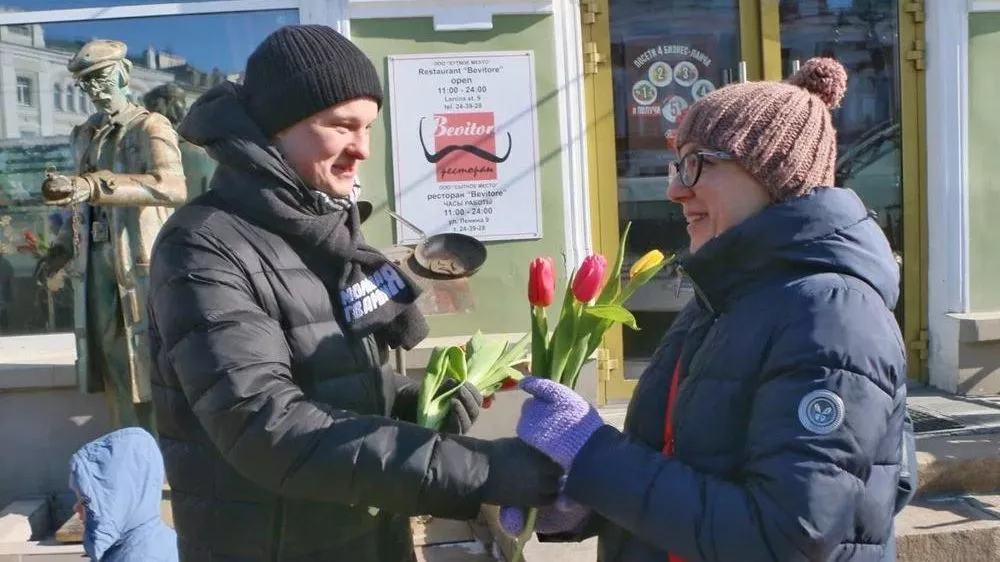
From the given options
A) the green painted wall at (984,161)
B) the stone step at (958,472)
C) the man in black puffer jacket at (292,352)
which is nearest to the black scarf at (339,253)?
the man in black puffer jacket at (292,352)

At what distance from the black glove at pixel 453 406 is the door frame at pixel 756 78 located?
Result: 3666 millimetres

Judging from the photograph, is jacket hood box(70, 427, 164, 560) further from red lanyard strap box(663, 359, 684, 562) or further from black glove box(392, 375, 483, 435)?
red lanyard strap box(663, 359, 684, 562)

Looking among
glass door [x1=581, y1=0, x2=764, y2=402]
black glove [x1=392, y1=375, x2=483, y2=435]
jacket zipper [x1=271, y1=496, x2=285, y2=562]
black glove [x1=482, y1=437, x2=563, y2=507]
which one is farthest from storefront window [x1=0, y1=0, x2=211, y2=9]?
black glove [x1=482, y1=437, x2=563, y2=507]

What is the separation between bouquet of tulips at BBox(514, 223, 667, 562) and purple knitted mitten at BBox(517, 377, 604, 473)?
12.1 inches

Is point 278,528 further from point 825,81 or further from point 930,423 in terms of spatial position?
point 930,423

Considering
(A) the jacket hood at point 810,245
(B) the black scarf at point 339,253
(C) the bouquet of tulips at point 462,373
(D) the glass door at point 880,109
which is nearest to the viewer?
(A) the jacket hood at point 810,245

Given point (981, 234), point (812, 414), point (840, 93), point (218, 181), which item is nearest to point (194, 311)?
point (218, 181)

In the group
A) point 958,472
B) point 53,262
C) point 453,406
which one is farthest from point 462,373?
point 53,262

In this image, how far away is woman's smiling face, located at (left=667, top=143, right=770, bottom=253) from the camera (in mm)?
1575

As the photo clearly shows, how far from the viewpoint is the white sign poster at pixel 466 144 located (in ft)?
17.4

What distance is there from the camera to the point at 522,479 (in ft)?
5.18

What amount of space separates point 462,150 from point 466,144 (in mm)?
38

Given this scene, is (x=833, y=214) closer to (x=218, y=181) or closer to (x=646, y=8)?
(x=218, y=181)

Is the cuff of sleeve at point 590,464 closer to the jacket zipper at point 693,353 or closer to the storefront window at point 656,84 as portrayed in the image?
the jacket zipper at point 693,353
